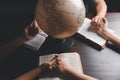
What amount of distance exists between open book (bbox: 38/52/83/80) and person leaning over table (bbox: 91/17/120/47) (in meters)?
0.26

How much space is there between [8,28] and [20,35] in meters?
0.16

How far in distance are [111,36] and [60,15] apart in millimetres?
520

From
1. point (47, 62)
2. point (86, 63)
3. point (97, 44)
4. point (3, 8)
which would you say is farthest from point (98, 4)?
point (3, 8)

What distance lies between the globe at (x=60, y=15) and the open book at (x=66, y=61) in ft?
0.76

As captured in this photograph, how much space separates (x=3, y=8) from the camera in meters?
2.71

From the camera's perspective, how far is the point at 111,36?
1.76m

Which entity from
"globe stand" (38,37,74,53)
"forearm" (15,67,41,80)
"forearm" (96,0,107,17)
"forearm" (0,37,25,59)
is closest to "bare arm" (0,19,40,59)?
"forearm" (0,37,25,59)

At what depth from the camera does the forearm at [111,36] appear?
5.71 feet

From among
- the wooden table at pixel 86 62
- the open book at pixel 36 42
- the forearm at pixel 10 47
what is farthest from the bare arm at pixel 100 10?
the forearm at pixel 10 47

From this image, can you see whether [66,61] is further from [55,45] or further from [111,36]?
[111,36]

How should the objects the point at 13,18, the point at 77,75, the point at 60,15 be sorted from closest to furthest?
the point at 60,15, the point at 77,75, the point at 13,18

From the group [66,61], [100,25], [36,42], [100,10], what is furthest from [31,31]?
[100,10]

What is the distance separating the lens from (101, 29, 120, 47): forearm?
5.71ft

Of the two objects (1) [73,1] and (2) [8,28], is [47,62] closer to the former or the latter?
(1) [73,1]
